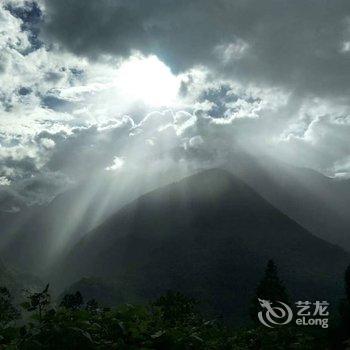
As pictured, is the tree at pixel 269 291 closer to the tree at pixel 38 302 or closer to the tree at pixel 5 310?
the tree at pixel 5 310

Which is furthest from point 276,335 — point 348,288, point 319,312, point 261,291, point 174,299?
point 261,291

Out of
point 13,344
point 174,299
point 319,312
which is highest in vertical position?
point 174,299

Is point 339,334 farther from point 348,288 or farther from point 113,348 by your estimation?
point 348,288

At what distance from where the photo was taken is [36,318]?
5.78 metres

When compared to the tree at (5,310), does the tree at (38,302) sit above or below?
below

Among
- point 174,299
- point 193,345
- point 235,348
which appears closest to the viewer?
point 193,345

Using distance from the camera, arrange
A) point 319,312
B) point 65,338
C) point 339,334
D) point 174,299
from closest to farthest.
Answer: point 65,338 < point 319,312 < point 339,334 < point 174,299

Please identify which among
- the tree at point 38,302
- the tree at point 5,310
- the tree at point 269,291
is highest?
the tree at point 269,291

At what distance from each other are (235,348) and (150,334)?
3402mm

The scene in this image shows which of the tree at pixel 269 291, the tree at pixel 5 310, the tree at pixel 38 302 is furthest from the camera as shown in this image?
the tree at pixel 269 291

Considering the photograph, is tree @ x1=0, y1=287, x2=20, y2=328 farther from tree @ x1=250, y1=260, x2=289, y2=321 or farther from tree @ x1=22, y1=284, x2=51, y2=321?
tree @ x1=250, y1=260, x2=289, y2=321

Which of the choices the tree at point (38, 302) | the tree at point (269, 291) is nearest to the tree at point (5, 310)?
the tree at point (38, 302)

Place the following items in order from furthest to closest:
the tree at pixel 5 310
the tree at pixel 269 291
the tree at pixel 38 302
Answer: the tree at pixel 269 291, the tree at pixel 5 310, the tree at pixel 38 302

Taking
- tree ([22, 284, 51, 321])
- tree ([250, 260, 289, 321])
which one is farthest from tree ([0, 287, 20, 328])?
tree ([250, 260, 289, 321])
